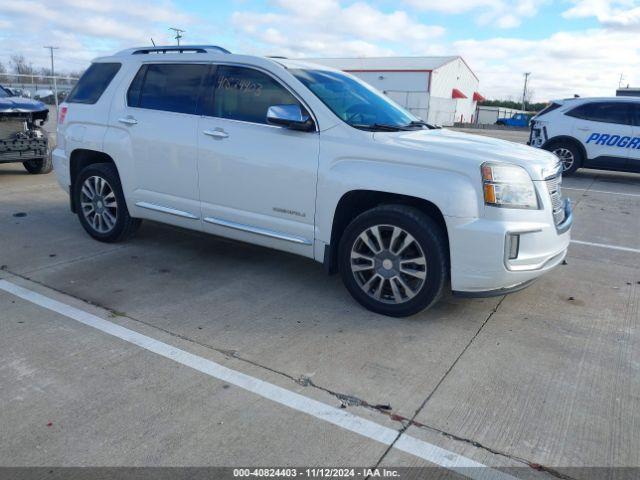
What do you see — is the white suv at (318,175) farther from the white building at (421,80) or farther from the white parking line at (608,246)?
the white building at (421,80)

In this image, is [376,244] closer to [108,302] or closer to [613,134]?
[108,302]

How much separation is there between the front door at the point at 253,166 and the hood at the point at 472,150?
2.29 ft

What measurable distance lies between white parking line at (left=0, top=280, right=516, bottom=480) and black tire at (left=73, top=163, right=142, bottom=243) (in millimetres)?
1594

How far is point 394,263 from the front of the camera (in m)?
3.99

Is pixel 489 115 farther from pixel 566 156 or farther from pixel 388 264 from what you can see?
pixel 388 264

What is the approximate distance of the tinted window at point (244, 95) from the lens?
446 centimetres

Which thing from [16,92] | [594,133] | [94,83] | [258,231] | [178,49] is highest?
[16,92]

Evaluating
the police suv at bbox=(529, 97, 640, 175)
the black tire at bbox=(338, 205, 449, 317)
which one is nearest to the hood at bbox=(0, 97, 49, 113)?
the black tire at bbox=(338, 205, 449, 317)

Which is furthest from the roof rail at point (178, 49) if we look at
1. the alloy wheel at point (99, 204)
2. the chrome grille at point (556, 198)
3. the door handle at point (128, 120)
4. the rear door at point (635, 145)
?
the rear door at point (635, 145)

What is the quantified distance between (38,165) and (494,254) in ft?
29.9

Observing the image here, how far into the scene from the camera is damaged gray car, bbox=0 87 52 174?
8.73 meters

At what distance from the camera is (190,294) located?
4.41 metres

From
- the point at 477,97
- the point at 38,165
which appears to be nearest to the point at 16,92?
the point at 38,165

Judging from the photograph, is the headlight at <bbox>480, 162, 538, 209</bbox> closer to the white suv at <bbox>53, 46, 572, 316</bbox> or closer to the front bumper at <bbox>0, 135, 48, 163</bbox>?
the white suv at <bbox>53, 46, 572, 316</bbox>
